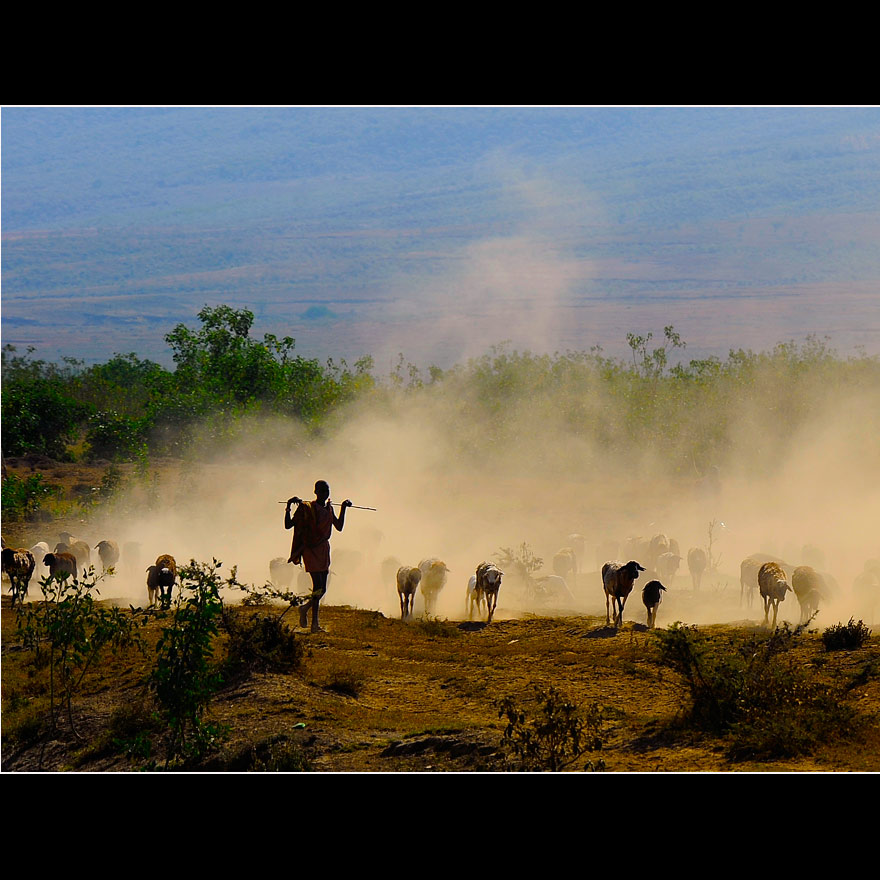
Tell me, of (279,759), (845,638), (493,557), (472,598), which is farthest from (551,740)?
(493,557)

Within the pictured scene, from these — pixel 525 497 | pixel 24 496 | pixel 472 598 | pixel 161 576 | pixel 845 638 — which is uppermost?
pixel 525 497

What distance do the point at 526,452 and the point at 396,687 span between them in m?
24.0

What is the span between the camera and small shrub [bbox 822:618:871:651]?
13.6m

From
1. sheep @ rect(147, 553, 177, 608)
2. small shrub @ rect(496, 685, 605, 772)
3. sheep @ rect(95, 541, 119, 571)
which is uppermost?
sheep @ rect(95, 541, 119, 571)

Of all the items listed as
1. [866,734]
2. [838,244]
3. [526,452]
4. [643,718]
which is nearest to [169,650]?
[643,718]

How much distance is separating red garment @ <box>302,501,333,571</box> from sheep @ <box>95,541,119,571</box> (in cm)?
713

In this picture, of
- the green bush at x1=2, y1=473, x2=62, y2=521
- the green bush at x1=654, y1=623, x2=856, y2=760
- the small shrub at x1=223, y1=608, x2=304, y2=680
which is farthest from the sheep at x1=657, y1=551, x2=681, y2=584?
the green bush at x1=2, y1=473, x2=62, y2=521

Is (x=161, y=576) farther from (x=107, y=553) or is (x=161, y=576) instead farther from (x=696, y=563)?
(x=696, y=563)

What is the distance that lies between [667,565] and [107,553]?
11.0 m

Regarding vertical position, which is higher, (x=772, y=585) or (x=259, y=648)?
(x=772, y=585)

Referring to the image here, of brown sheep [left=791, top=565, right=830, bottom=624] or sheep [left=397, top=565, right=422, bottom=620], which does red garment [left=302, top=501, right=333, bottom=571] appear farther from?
brown sheep [left=791, top=565, right=830, bottom=624]

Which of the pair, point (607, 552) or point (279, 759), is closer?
point (279, 759)

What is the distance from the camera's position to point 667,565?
22016 mm
